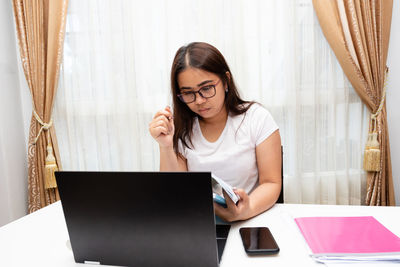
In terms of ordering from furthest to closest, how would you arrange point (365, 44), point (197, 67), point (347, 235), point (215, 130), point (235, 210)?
point (365, 44), point (215, 130), point (197, 67), point (235, 210), point (347, 235)

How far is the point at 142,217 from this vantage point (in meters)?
0.60

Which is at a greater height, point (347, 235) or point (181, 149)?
point (181, 149)

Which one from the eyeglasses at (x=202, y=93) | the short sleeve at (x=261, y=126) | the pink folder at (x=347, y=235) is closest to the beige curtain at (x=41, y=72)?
the eyeglasses at (x=202, y=93)

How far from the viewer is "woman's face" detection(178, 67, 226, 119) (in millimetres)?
1141

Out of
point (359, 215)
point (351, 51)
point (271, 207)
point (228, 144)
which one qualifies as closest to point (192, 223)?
point (271, 207)

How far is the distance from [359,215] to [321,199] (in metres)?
1.40

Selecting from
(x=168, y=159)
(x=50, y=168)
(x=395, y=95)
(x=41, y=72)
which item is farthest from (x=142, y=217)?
(x=395, y=95)

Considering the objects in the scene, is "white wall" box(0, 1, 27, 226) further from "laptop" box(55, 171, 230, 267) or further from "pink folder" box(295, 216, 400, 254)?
"pink folder" box(295, 216, 400, 254)

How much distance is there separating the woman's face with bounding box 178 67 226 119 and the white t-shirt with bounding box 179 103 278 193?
16cm

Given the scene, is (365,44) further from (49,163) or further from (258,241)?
(49,163)

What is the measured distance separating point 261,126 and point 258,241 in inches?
25.1

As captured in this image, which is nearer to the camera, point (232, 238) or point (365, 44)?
point (232, 238)

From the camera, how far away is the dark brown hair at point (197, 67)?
1148 mm

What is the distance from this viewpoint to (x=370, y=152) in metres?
1.99
